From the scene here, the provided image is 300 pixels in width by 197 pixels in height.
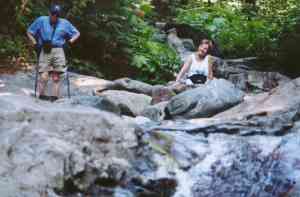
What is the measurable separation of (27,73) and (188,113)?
5428 mm

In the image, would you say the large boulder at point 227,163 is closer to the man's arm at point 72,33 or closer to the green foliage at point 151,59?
the man's arm at point 72,33

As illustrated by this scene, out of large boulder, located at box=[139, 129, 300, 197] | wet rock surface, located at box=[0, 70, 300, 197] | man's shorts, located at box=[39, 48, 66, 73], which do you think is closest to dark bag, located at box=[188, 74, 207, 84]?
man's shorts, located at box=[39, 48, 66, 73]

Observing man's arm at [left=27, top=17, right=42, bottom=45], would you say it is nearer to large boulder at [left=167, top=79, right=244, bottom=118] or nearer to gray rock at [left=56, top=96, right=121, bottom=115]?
gray rock at [left=56, top=96, right=121, bottom=115]

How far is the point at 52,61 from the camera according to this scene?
31.4ft

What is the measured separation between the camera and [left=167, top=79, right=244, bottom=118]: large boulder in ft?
29.1

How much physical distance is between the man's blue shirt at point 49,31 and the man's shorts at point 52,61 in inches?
5.6

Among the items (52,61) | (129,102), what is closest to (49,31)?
(52,61)

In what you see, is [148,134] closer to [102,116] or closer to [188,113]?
[102,116]

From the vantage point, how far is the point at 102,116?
19.1 feet

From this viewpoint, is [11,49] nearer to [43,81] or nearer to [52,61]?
[43,81]

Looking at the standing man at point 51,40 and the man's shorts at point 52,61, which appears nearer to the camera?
the standing man at point 51,40

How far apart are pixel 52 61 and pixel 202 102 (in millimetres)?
2537

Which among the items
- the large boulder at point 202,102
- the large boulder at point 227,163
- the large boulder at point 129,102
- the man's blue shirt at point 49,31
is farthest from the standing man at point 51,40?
the large boulder at point 227,163

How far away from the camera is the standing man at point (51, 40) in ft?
30.6
